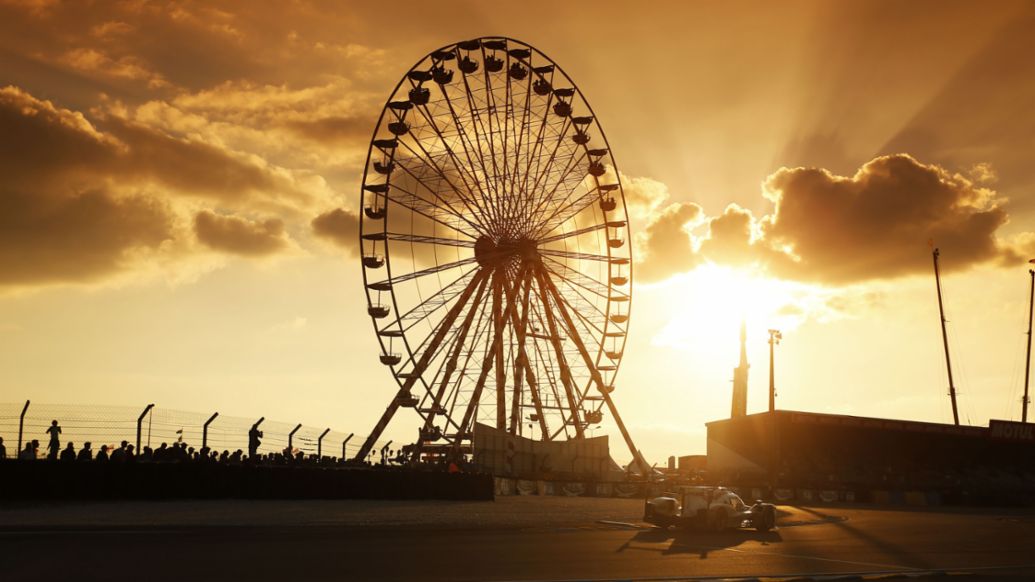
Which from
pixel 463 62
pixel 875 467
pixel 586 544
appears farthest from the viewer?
pixel 875 467

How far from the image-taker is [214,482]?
3009cm

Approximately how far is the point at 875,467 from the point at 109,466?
68188 mm

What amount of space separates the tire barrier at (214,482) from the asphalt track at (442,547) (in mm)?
1484

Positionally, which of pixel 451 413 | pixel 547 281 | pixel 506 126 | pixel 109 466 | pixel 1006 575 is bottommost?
pixel 1006 575

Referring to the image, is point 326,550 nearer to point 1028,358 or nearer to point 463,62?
point 463,62

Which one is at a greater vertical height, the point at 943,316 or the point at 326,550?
the point at 943,316

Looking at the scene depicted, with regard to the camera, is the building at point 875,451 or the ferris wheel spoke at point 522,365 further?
the building at point 875,451

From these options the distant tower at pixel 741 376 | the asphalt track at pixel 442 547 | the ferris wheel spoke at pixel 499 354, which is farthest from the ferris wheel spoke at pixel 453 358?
the distant tower at pixel 741 376

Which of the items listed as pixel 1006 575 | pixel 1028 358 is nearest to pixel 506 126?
pixel 1006 575

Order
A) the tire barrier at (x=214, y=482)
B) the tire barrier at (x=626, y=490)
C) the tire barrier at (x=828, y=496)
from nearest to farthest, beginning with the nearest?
the tire barrier at (x=214, y=482) < the tire barrier at (x=626, y=490) < the tire barrier at (x=828, y=496)

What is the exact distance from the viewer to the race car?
28.6 meters

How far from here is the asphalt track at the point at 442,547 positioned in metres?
15.4

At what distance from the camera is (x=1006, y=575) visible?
1764cm

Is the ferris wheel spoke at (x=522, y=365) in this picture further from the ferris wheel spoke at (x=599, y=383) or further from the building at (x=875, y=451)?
the building at (x=875, y=451)
